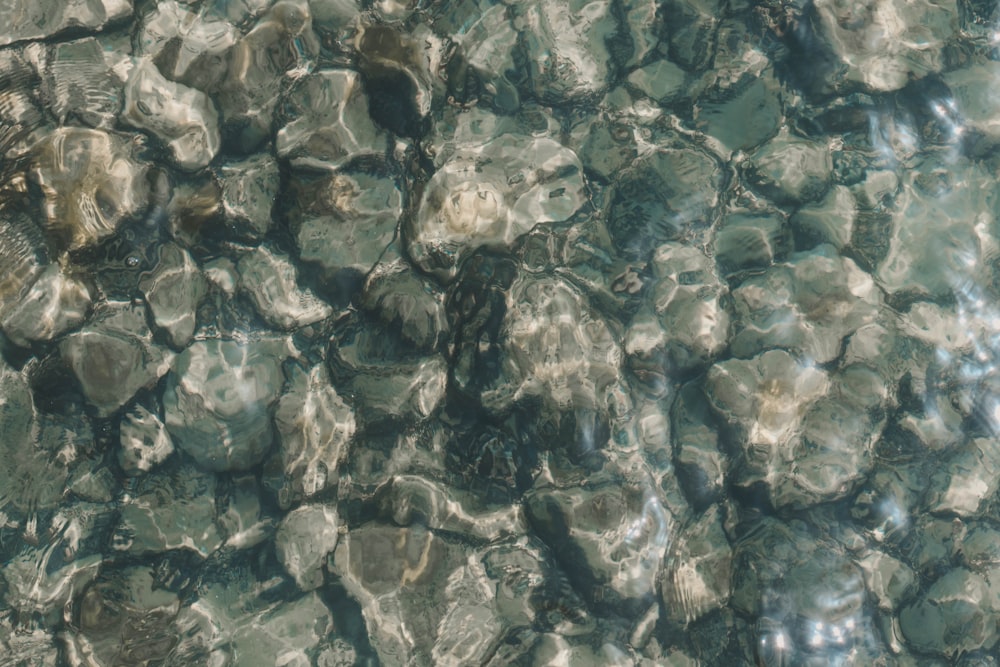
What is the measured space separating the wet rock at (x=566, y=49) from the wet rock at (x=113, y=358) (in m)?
2.30

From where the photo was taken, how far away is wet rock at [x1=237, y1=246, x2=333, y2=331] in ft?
11.9

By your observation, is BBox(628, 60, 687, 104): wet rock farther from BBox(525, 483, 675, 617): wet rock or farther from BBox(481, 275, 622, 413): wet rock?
BBox(525, 483, 675, 617): wet rock

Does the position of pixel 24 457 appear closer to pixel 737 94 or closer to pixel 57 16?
pixel 57 16

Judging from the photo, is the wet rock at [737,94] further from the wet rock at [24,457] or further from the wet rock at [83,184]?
the wet rock at [24,457]

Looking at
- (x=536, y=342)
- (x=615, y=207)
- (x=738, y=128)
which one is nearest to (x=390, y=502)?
(x=536, y=342)

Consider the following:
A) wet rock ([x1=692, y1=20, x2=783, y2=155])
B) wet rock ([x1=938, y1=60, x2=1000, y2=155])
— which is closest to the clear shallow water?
wet rock ([x1=692, y1=20, x2=783, y2=155])

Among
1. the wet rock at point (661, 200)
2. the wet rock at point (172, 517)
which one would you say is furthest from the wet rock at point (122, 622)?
the wet rock at point (661, 200)

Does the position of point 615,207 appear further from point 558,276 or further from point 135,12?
point 135,12

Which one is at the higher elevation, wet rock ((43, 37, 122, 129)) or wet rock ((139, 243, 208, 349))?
wet rock ((43, 37, 122, 129))

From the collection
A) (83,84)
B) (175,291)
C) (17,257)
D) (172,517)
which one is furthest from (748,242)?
(17,257)

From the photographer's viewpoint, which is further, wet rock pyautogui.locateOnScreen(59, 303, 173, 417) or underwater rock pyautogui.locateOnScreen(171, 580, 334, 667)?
wet rock pyautogui.locateOnScreen(59, 303, 173, 417)

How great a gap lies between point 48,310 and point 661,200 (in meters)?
2.99

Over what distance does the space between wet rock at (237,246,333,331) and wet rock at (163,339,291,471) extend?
276mm

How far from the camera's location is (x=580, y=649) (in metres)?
3.35
